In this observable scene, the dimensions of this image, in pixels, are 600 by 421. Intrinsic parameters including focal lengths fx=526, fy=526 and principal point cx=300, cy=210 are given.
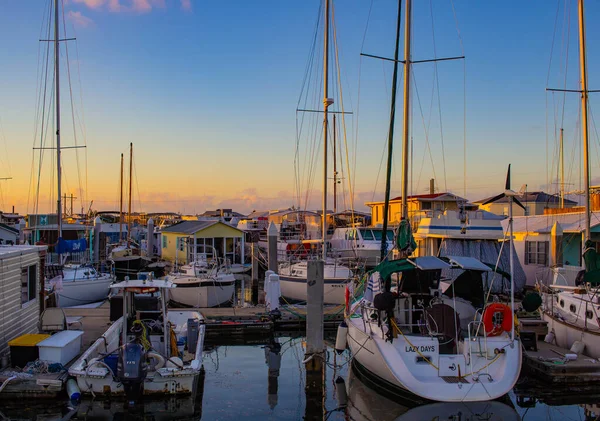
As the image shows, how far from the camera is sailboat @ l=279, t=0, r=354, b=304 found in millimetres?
23812

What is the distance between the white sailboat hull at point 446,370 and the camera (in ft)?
36.0

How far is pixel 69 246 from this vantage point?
25.7 metres

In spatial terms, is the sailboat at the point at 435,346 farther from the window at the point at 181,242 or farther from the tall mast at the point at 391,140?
the window at the point at 181,242

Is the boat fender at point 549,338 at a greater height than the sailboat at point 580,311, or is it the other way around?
the sailboat at point 580,311

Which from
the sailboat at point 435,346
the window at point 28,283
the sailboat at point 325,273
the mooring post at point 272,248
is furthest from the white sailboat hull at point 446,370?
the mooring post at point 272,248

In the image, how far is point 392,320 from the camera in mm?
11727

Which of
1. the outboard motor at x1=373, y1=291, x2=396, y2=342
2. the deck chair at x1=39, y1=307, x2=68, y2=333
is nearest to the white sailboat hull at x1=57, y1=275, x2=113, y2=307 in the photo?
the deck chair at x1=39, y1=307, x2=68, y2=333

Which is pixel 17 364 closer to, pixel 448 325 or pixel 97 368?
pixel 97 368

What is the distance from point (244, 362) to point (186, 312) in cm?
411

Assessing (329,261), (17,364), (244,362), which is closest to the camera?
(17,364)

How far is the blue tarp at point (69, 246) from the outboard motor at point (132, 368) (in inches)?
622

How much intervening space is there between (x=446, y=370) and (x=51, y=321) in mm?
10381

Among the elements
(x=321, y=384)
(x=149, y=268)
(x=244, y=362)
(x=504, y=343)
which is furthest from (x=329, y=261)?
(x=149, y=268)

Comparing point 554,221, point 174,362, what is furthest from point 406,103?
point 554,221
